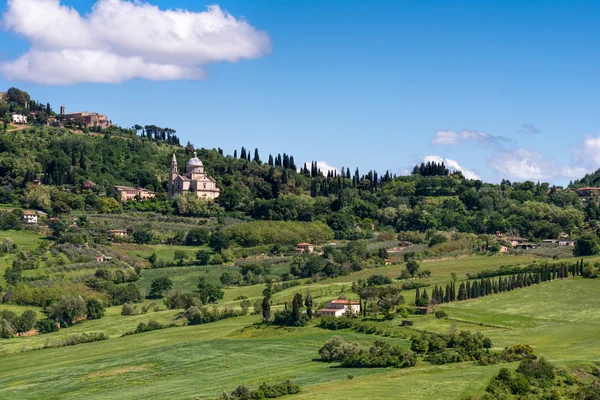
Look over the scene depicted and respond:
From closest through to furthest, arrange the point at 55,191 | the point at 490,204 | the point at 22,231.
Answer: the point at 22,231 → the point at 55,191 → the point at 490,204

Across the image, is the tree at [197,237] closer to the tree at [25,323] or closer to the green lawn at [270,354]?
the green lawn at [270,354]

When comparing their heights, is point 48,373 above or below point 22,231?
below

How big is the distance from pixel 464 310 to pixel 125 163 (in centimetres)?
10973

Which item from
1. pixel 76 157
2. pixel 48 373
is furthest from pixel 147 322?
pixel 76 157

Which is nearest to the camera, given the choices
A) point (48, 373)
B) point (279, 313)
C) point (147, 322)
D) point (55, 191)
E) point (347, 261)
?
point (48, 373)

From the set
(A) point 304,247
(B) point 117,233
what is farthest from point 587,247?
(B) point 117,233

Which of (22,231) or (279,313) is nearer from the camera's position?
(279,313)

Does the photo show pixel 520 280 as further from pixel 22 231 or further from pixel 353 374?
pixel 22 231

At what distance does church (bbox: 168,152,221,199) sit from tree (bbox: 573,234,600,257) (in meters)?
71.9

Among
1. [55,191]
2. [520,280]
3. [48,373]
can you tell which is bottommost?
[48,373]

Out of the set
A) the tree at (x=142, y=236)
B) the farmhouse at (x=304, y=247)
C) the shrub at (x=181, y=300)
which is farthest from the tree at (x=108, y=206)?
the shrub at (x=181, y=300)

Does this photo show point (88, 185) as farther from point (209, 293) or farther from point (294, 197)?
point (209, 293)

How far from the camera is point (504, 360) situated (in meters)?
76.6

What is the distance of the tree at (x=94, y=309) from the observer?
112 m
